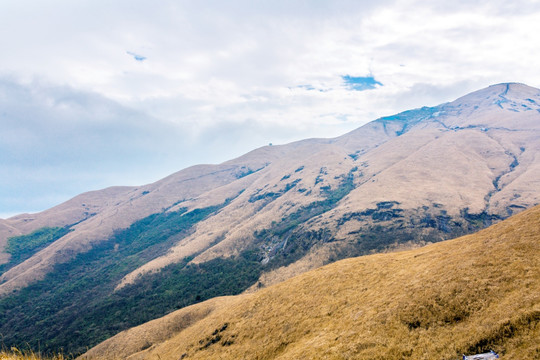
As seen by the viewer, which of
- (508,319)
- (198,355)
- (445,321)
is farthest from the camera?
(198,355)

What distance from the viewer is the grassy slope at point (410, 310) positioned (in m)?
18.1

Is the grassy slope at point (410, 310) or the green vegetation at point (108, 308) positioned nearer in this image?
the grassy slope at point (410, 310)

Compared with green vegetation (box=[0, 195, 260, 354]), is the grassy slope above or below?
above

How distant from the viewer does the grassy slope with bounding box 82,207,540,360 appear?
18.1 m

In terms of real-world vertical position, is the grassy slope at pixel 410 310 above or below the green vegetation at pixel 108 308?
above

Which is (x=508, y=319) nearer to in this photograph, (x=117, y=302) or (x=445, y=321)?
(x=445, y=321)

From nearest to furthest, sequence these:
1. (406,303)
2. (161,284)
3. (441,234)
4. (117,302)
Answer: (406,303)
(441,234)
(117,302)
(161,284)

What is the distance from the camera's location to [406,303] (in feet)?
83.0

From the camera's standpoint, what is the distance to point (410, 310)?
24.1 m

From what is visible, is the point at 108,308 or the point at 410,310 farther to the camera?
the point at 108,308

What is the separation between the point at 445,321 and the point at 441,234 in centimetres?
16991

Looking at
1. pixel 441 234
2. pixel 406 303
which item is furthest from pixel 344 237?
pixel 406 303

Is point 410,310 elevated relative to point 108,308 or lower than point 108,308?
elevated

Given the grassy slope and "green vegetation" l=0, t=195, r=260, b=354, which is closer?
the grassy slope
